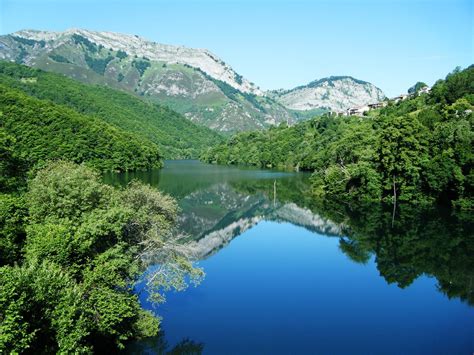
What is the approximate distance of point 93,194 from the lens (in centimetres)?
2827

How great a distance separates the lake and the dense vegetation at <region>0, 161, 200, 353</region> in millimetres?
4072

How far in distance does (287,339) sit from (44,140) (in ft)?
370

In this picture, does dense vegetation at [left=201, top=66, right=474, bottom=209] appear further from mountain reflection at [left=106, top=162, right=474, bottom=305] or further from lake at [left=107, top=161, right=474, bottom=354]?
lake at [left=107, top=161, right=474, bottom=354]

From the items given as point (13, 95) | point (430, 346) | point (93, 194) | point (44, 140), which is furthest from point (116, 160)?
point (430, 346)

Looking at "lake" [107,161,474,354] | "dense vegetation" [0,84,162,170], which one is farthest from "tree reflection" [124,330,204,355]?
"dense vegetation" [0,84,162,170]

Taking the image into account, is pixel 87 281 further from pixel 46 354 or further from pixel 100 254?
pixel 46 354

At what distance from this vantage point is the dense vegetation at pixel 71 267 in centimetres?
1712

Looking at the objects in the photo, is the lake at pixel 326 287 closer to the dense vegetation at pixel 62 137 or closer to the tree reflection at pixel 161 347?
the tree reflection at pixel 161 347

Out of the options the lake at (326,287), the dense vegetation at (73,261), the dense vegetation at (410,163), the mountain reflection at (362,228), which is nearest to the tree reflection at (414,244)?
the mountain reflection at (362,228)

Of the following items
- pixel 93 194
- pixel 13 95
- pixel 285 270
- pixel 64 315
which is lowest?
pixel 285 270

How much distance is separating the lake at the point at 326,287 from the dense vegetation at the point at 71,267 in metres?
4.07

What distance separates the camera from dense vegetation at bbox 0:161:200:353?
56.2 ft

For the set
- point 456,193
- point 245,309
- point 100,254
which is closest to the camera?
point 100,254

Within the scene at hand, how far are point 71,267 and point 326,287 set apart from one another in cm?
2410
